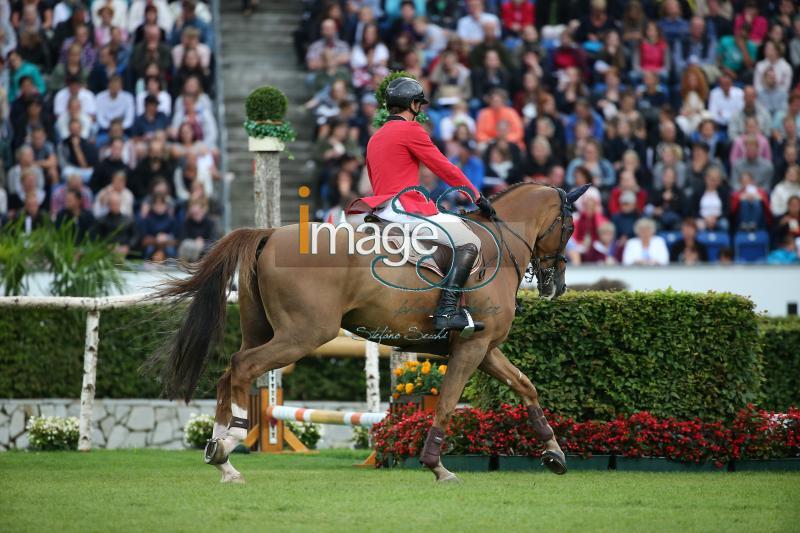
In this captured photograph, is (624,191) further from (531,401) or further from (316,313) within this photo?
(316,313)

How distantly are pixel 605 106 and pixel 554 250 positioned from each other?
36.4 ft

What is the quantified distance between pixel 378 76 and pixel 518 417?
11.0m

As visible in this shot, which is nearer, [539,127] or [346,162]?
[346,162]

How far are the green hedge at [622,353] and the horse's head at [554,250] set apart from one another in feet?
1.06

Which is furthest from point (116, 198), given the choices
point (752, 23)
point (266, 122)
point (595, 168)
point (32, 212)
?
point (752, 23)

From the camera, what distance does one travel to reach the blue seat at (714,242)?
725 inches

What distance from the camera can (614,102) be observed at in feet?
66.6

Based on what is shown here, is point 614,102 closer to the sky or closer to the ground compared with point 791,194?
closer to the sky

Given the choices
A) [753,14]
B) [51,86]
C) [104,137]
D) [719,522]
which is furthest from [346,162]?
[719,522]

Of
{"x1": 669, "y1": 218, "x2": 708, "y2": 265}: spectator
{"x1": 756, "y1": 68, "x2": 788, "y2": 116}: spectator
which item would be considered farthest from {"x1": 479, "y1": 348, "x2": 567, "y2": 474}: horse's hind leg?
{"x1": 756, "y1": 68, "x2": 788, "y2": 116}: spectator

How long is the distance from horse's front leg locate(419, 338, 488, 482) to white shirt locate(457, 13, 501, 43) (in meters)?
13.0

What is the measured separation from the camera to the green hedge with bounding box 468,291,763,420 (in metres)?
9.91

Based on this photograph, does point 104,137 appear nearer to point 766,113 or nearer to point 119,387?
point 119,387

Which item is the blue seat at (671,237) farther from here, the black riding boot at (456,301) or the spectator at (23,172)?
the black riding boot at (456,301)
